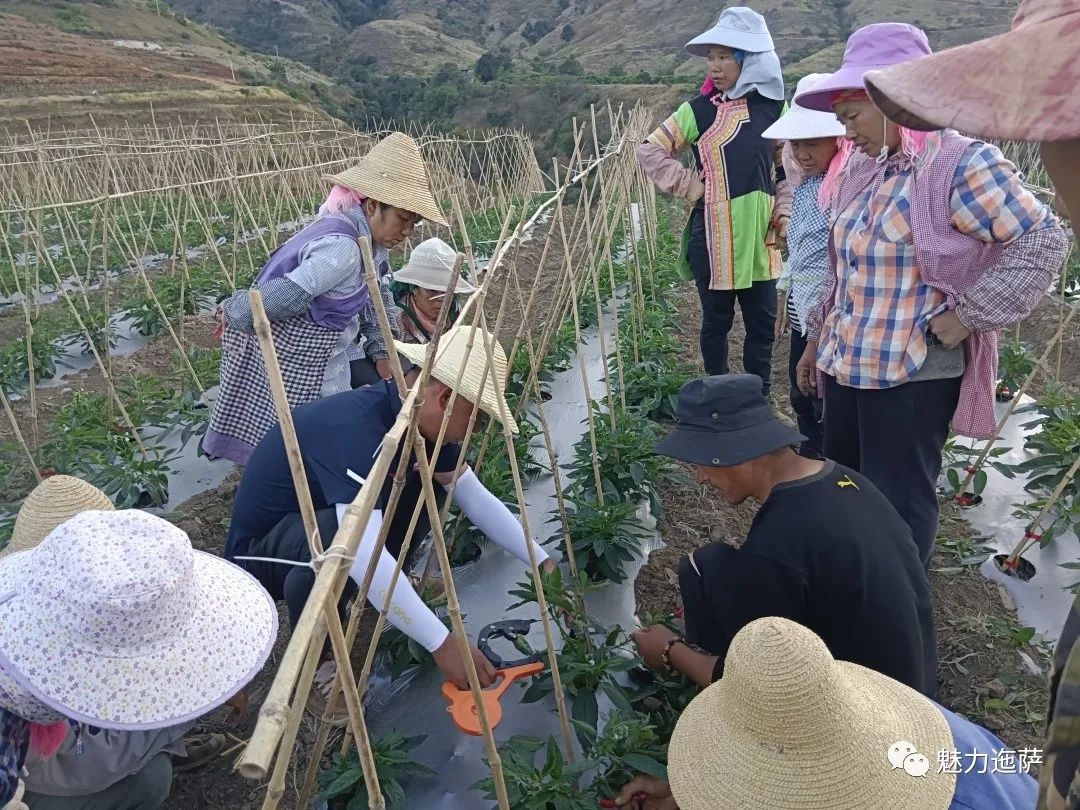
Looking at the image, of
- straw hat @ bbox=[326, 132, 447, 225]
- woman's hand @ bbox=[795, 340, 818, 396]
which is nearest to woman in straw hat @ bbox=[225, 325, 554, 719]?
straw hat @ bbox=[326, 132, 447, 225]

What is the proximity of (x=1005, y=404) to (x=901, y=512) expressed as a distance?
7.70ft

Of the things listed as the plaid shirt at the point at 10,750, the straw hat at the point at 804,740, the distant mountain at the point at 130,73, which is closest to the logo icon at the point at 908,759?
the straw hat at the point at 804,740

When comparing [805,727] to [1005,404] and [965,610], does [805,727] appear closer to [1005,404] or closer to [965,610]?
[965,610]

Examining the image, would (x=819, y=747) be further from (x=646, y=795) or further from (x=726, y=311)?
(x=726, y=311)

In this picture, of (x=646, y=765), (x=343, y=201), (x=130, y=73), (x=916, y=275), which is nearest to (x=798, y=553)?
(x=646, y=765)

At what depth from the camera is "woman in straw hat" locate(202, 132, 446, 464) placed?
2.51 meters

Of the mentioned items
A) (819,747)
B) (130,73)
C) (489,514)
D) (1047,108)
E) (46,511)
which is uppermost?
(130,73)

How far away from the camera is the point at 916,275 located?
2.02 metres

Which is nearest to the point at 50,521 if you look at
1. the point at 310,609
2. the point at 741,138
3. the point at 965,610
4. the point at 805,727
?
the point at 310,609

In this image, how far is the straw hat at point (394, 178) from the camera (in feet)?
8.36

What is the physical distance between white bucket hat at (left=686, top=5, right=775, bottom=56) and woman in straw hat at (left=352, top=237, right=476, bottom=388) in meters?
1.36

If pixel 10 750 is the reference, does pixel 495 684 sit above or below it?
below

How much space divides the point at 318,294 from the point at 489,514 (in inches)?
36.4

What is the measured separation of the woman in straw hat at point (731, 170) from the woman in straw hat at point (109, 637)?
9.10ft
